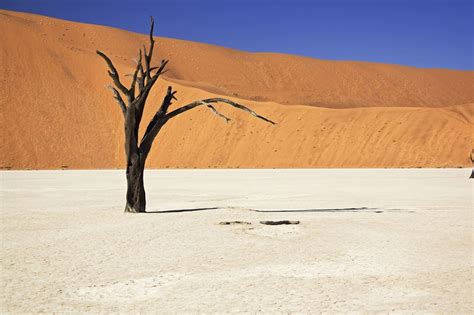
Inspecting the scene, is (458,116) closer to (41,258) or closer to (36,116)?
(36,116)

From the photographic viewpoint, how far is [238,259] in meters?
10.2

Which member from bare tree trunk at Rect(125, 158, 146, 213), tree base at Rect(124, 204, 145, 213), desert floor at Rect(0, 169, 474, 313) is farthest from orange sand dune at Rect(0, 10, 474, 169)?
tree base at Rect(124, 204, 145, 213)

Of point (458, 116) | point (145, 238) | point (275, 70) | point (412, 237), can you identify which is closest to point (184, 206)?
point (145, 238)

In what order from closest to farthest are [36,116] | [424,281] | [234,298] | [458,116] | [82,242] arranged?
[234,298] < [424,281] < [82,242] < [458,116] < [36,116]

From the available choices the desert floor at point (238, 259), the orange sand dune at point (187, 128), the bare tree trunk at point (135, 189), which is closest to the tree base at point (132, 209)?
the bare tree trunk at point (135, 189)

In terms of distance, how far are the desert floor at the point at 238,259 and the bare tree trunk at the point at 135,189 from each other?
1.49 feet

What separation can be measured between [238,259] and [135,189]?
834 cm

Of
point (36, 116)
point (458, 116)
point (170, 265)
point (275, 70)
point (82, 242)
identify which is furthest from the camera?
point (275, 70)

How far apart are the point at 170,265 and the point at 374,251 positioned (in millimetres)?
3730

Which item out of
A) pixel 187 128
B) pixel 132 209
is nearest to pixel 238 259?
pixel 132 209

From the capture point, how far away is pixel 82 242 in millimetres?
12023

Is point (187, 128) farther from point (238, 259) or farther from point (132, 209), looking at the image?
point (238, 259)

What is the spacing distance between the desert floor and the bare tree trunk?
0.46 meters

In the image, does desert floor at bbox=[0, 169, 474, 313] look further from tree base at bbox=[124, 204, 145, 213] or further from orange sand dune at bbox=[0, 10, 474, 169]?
orange sand dune at bbox=[0, 10, 474, 169]
